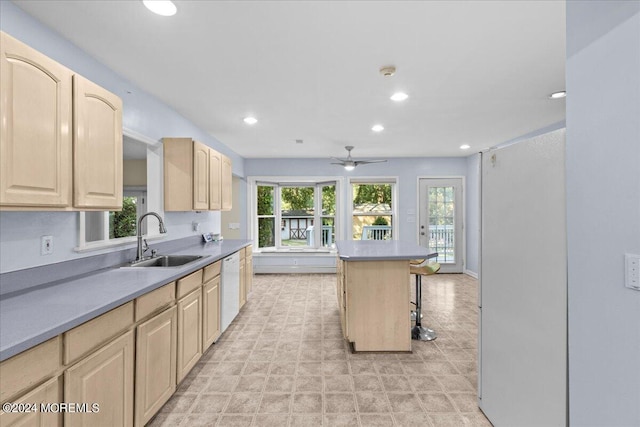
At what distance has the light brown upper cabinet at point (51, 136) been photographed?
1237 millimetres

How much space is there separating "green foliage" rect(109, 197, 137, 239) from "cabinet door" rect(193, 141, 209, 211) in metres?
0.59

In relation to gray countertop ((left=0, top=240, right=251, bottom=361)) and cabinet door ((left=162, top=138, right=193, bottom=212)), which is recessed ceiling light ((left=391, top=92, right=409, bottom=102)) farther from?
gray countertop ((left=0, top=240, right=251, bottom=361))

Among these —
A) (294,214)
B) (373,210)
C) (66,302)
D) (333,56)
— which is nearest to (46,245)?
(66,302)

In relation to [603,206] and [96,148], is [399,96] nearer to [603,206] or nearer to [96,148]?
[603,206]

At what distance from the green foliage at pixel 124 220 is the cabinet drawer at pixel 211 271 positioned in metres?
0.76

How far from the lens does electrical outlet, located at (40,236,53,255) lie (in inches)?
69.3

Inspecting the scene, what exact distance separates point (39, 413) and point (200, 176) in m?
2.54

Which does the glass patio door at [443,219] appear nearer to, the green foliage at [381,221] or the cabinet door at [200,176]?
the green foliage at [381,221]

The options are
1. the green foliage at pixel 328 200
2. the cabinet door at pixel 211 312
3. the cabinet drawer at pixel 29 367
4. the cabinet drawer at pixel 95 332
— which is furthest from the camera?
the green foliage at pixel 328 200

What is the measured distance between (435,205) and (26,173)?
6341 mm

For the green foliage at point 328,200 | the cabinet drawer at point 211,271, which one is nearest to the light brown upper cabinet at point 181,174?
the cabinet drawer at point 211,271

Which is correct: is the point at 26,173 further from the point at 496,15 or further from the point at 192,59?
the point at 496,15

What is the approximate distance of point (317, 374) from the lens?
2.49 meters

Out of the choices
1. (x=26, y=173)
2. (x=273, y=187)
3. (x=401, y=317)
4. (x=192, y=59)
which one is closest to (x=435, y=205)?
(x=273, y=187)
